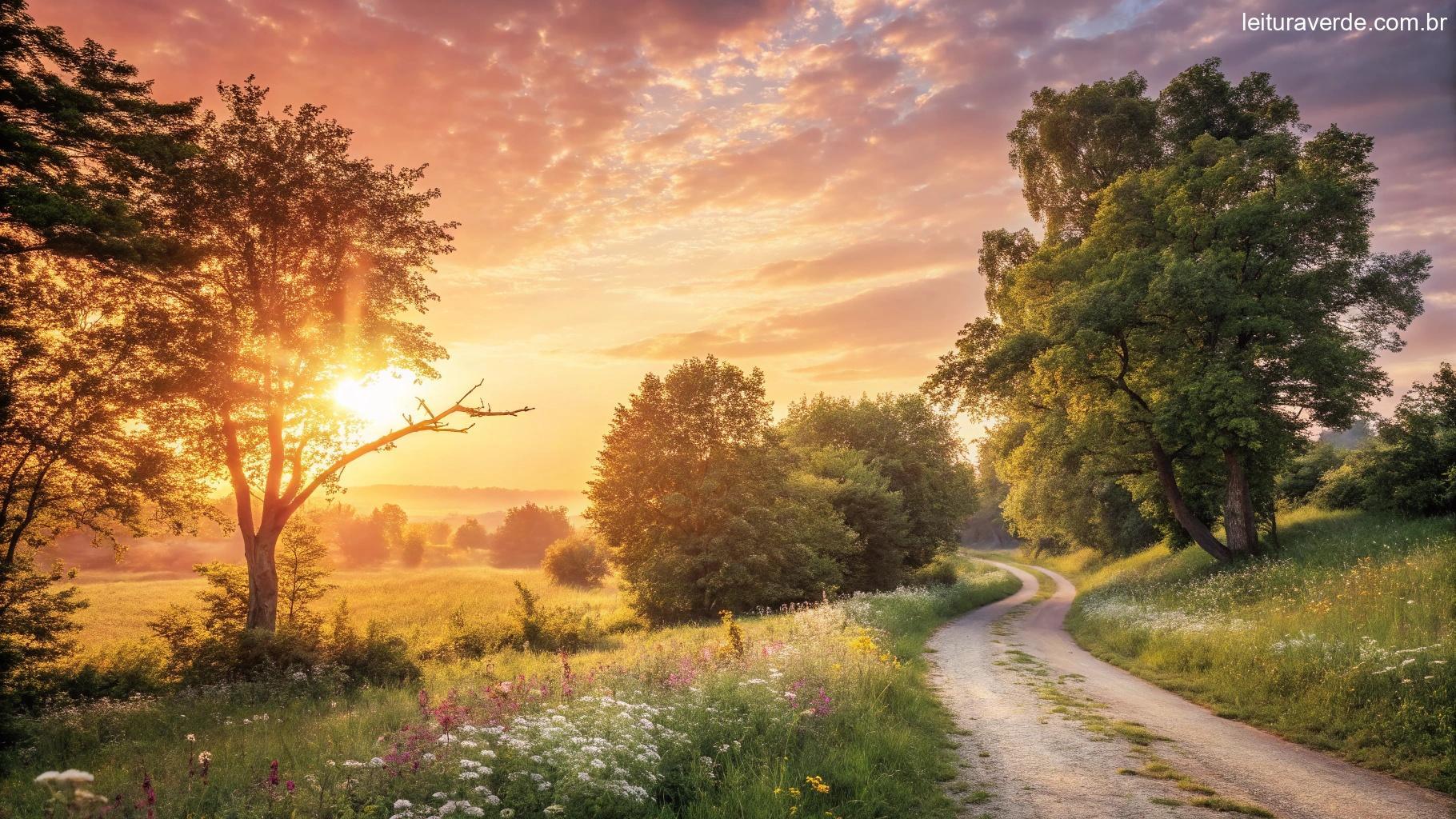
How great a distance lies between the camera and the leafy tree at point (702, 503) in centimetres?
3012

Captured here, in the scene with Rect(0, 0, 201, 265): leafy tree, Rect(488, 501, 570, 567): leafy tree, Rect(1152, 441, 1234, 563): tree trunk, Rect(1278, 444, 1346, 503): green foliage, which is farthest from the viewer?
Rect(488, 501, 570, 567): leafy tree

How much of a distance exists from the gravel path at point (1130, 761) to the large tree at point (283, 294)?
15892mm

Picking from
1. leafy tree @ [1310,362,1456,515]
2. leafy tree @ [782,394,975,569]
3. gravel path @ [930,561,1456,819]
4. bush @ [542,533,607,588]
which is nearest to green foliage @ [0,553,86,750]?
gravel path @ [930,561,1456,819]

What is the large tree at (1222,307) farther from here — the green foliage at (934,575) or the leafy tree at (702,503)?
the green foliage at (934,575)

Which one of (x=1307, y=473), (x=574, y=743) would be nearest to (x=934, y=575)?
(x=1307, y=473)

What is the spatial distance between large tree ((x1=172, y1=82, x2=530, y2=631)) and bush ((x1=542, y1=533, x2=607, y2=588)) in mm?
36791

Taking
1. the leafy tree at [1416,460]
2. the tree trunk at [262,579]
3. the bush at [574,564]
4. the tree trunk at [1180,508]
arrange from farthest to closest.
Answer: the bush at [574,564] < the tree trunk at [1180,508] < the leafy tree at [1416,460] < the tree trunk at [262,579]

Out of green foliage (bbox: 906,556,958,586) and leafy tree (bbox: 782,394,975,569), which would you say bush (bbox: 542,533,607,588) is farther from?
green foliage (bbox: 906,556,958,586)

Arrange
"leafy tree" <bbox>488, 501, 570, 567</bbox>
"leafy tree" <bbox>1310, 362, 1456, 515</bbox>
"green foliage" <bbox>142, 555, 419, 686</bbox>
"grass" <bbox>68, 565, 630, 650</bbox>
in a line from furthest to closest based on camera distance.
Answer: "leafy tree" <bbox>488, 501, 570, 567</bbox>
"grass" <bbox>68, 565, 630, 650</bbox>
"leafy tree" <bbox>1310, 362, 1456, 515</bbox>
"green foliage" <bbox>142, 555, 419, 686</bbox>

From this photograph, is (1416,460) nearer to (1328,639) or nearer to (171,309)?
(1328,639)

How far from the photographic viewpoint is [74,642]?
12773 millimetres

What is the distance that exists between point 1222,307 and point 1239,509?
7.77 metres

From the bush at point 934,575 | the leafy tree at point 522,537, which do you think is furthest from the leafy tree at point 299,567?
the leafy tree at point 522,537

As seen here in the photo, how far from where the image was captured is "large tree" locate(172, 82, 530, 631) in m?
17.6
